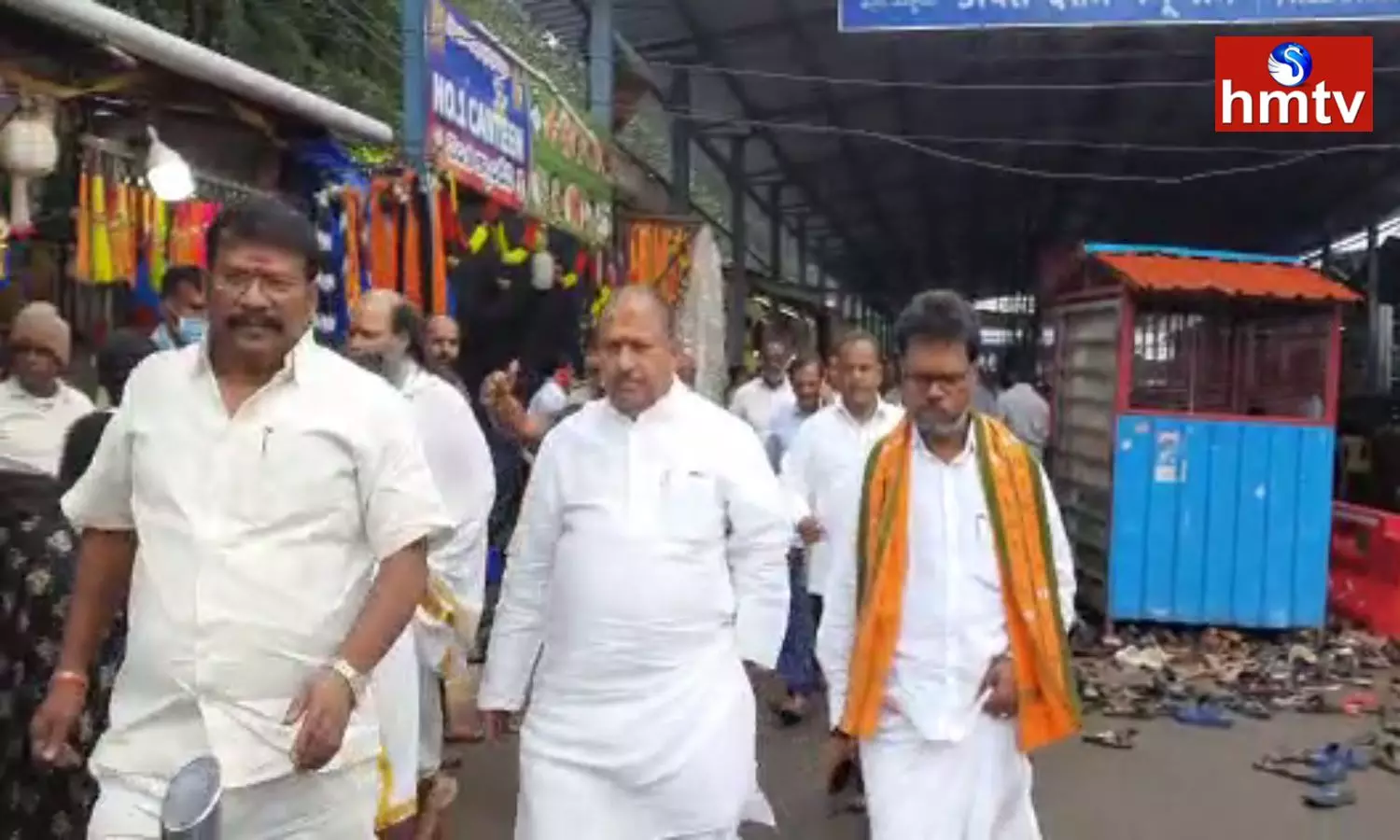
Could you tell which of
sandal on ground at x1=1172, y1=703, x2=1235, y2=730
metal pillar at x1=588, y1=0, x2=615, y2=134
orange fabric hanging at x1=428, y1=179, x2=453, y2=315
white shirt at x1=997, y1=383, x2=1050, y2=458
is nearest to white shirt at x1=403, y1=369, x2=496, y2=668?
orange fabric hanging at x1=428, y1=179, x2=453, y2=315

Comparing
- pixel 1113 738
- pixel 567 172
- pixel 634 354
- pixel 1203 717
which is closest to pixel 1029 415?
pixel 567 172

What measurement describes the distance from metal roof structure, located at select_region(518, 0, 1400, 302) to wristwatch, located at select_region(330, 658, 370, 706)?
35.1ft

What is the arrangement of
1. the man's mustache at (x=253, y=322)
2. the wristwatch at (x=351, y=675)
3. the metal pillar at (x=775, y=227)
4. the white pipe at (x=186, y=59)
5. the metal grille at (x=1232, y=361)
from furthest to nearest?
the metal pillar at (x=775, y=227), the metal grille at (x=1232, y=361), the white pipe at (x=186, y=59), the man's mustache at (x=253, y=322), the wristwatch at (x=351, y=675)

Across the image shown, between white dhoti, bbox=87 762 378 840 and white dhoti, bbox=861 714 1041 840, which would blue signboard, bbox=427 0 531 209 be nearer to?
white dhoti, bbox=861 714 1041 840

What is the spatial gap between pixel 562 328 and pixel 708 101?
699 cm

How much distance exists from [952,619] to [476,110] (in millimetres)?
5125

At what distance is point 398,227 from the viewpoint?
7191 millimetres

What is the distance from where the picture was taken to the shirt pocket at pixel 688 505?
3.80m

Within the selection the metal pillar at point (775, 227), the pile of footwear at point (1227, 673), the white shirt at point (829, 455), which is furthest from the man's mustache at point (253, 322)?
the metal pillar at point (775, 227)

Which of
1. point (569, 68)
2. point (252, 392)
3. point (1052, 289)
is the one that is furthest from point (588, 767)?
point (569, 68)

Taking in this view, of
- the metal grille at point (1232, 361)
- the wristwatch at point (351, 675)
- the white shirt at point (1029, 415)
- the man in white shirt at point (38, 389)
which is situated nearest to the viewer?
the wristwatch at point (351, 675)

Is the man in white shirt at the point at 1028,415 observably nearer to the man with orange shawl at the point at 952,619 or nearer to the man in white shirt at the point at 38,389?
the man in white shirt at the point at 38,389

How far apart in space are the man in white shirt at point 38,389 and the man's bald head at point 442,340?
1.31m

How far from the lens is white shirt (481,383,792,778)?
12.3 ft
